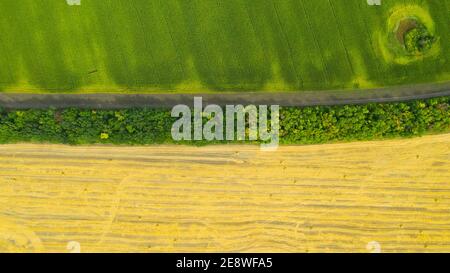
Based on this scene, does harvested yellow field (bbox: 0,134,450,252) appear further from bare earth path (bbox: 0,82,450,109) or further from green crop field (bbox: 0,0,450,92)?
green crop field (bbox: 0,0,450,92)

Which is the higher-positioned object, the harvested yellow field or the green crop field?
the green crop field

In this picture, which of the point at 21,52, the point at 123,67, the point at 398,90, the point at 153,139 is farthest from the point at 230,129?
the point at 21,52

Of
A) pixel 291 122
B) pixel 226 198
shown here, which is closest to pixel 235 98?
pixel 291 122

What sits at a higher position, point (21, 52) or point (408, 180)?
point (21, 52)

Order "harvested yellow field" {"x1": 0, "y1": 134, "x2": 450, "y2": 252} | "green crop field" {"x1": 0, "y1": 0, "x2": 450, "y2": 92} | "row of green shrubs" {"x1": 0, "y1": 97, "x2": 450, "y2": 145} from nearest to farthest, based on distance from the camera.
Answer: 1. "row of green shrubs" {"x1": 0, "y1": 97, "x2": 450, "y2": 145}
2. "green crop field" {"x1": 0, "y1": 0, "x2": 450, "y2": 92}
3. "harvested yellow field" {"x1": 0, "y1": 134, "x2": 450, "y2": 252}

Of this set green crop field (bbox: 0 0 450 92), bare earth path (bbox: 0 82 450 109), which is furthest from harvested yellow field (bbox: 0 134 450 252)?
green crop field (bbox: 0 0 450 92)

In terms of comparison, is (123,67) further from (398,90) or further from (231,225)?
(398,90)

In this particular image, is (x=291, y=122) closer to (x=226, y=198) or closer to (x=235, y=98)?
(x=235, y=98)
